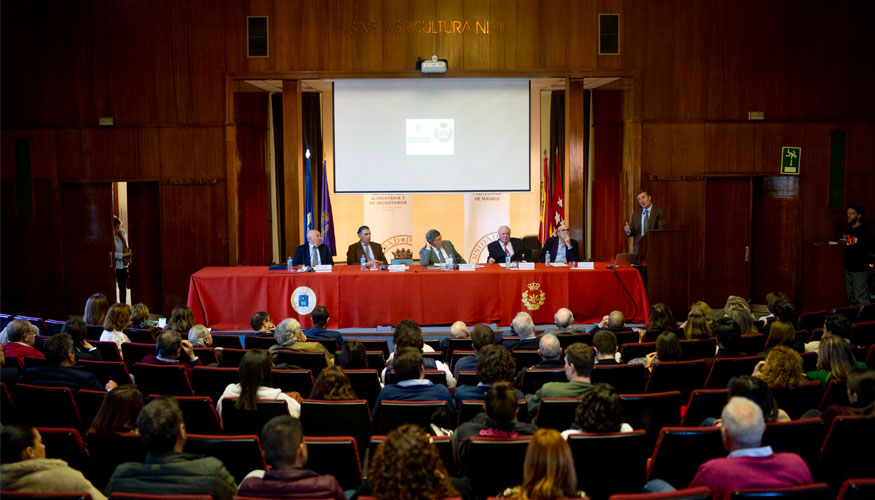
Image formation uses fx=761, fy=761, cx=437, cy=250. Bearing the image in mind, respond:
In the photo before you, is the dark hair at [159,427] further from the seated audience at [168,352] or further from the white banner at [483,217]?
the white banner at [483,217]

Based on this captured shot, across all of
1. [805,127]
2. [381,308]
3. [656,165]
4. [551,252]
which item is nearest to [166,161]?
[381,308]

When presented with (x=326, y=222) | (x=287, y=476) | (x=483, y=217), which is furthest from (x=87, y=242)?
(x=287, y=476)

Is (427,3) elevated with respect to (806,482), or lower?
elevated

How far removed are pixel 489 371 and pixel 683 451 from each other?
3.37 feet

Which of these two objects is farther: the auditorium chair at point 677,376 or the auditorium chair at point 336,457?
the auditorium chair at point 677,376

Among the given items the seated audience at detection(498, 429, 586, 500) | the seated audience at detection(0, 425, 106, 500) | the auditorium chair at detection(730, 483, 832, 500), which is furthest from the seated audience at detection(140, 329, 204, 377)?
the auditorium chair at detection(730, 483, 832, 500)

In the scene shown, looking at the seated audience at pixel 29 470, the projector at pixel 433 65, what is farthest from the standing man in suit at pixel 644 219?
the seated audience at pixel 29 470

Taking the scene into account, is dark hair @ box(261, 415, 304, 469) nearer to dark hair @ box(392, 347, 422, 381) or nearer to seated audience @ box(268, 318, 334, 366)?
dark hair @ box(392, 347, 422, 381)

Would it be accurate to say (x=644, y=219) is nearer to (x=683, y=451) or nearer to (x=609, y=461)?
(x=683, y=451)

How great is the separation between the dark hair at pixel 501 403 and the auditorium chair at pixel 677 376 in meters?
1.69

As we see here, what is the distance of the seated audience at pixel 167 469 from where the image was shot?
2807mm

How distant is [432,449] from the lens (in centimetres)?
252

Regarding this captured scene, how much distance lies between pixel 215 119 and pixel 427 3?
321 centimetres

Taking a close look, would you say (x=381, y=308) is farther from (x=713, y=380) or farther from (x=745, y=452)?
(x=745, y=452)
